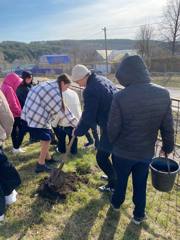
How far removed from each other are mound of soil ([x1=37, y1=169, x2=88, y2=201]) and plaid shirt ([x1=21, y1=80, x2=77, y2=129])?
0.82m

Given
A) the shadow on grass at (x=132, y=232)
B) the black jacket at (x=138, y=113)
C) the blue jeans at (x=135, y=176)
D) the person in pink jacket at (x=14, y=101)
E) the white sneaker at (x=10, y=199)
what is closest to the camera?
the black jacket at (x=138, y=113)

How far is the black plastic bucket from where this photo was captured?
3314 millimetres

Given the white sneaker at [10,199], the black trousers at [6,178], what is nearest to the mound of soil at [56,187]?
the white sneaker at [10,199]

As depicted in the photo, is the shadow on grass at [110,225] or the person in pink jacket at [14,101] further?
the person in pink jacket at [14,101]

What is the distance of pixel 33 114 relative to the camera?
4547mm

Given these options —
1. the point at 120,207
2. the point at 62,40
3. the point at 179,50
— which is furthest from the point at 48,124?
the point at 62,40

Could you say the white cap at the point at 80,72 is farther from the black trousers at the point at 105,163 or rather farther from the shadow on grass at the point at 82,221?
the shadow on grass at the point at 82,221

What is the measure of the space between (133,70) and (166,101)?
0.45 m

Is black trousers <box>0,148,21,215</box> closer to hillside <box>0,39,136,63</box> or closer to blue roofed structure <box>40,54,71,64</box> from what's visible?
blue roofed structure <box>40,54,71,64</box>

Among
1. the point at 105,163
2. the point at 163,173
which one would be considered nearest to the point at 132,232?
the point at 163,173

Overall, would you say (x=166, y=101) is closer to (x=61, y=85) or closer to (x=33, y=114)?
(x=61, y=85)

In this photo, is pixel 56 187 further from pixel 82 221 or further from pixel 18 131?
pixel 18 131

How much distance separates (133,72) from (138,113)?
0.41 metres

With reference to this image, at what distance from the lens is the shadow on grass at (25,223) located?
11.3 ft
